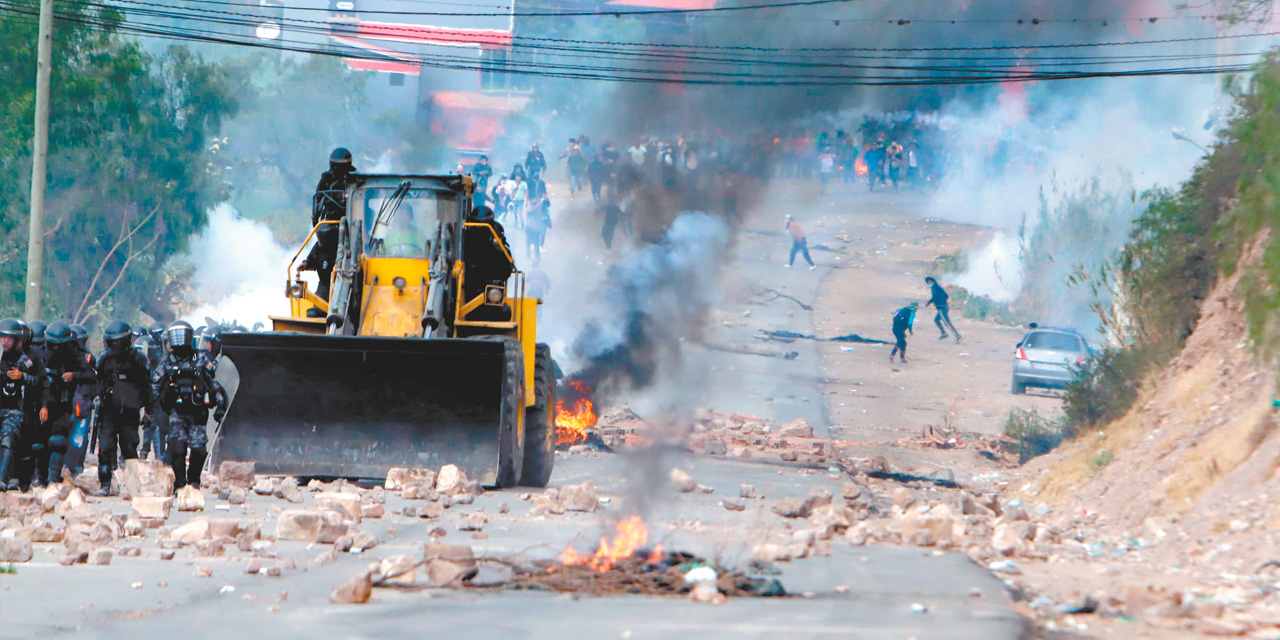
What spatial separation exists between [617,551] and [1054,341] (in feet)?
58.3

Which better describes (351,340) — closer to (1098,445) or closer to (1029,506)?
(1029,506)

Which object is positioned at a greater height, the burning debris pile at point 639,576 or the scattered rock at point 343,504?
the burning debris pile at point 639,576

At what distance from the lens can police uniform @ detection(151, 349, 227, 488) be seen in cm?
1214

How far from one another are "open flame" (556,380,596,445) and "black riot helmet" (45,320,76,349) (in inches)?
307

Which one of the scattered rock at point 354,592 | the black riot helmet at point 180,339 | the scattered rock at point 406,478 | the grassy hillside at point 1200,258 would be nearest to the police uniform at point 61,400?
the black riot helmet at point 180,339

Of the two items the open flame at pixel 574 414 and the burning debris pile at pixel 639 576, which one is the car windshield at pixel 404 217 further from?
the open flame at pixel 574 414

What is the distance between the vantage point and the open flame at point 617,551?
27.2 feet

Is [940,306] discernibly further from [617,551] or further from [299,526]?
[617,551]

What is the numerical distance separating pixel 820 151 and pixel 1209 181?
14212 millimetres

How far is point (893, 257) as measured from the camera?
114ft

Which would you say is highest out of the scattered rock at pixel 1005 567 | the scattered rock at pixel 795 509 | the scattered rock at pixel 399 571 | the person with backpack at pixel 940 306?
the person with backpack at pixel 940 306

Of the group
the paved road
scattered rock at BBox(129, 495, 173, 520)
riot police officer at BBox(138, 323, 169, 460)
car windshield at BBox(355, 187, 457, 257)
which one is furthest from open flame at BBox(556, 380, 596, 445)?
the paved road

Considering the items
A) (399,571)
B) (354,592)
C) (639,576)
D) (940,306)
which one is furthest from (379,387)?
(940,306)

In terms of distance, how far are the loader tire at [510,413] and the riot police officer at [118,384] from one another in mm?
3540
